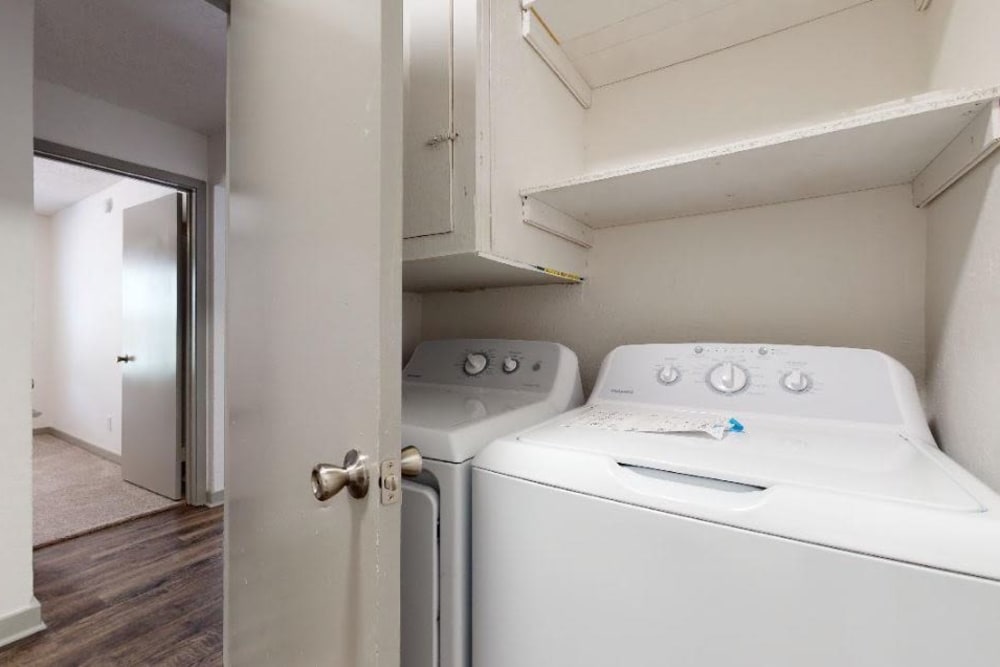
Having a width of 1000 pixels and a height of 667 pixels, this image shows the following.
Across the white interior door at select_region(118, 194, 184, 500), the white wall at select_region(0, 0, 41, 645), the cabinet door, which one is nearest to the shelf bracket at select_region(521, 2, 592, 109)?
the cabinet door

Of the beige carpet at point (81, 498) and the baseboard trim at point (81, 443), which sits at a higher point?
the baseboard trim at point (81, 443)

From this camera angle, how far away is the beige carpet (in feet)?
7.82

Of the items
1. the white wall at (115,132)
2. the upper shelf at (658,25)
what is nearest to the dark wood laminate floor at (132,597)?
the white wall at (115,132)

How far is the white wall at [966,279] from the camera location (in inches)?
→ 26.2

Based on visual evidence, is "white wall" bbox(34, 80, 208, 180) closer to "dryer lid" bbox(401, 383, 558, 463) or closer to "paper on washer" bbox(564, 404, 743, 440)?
"dryer lid" bbox(401, 383, 558, 463)

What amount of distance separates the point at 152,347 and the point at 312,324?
297 cm

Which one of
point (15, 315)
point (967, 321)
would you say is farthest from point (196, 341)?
point (967, 321)

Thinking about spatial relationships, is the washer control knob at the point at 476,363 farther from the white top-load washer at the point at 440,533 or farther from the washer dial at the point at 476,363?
the white top-load washer at the point at 440,533

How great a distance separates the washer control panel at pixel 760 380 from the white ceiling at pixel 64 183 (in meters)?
3.76

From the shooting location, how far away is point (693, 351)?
1071mm

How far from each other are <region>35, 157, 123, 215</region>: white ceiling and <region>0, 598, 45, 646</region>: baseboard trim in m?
2.74

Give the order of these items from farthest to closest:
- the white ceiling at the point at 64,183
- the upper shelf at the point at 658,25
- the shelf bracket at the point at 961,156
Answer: the white ceiling at the point at 64,183 < the upper shelf at the point at 658,25 < the shelf bracket at the point at 961,156

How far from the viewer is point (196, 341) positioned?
2.65 m

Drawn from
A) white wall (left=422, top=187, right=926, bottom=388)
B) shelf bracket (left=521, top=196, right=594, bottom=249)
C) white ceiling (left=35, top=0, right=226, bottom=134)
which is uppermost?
white ceiling (left=35, top=0, right=226, bottom=134)
